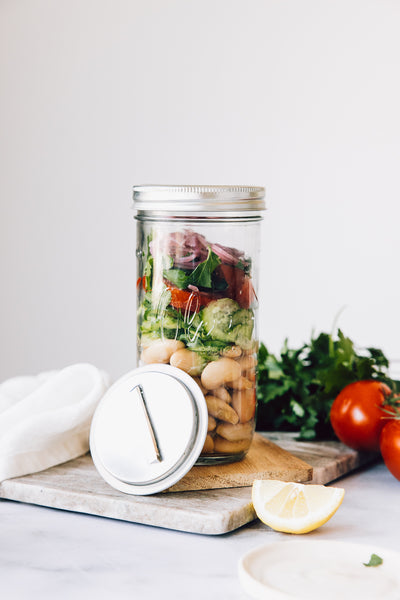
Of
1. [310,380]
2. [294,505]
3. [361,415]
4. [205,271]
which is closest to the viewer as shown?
[294,505]

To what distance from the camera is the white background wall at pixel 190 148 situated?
2.44m

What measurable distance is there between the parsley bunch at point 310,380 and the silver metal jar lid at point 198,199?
1.03ft

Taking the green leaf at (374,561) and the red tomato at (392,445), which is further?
the red tomato at (392,445)

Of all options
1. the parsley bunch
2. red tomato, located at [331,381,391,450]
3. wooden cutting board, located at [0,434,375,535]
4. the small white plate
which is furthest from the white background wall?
the small white plate

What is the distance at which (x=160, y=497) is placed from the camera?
866 mm

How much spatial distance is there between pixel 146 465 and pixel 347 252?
174 cm

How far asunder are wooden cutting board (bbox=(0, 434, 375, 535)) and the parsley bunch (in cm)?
14

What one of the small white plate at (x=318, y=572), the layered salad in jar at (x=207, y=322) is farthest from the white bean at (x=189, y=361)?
the small white plate at (x=318, y=572)

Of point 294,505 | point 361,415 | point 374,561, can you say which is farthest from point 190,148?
point 374,561

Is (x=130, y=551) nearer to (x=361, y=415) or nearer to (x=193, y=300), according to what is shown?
(x=193, y=300)

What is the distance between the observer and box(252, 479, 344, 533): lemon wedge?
80 cm

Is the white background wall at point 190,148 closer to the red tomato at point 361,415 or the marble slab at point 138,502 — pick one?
the red tomato at point 361,415

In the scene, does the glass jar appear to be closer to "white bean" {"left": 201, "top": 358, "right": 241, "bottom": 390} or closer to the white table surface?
"white bean" {"left": 201, "top": 358, "right": 241, "bottom": 390}

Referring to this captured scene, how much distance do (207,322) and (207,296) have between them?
0.11 ft
